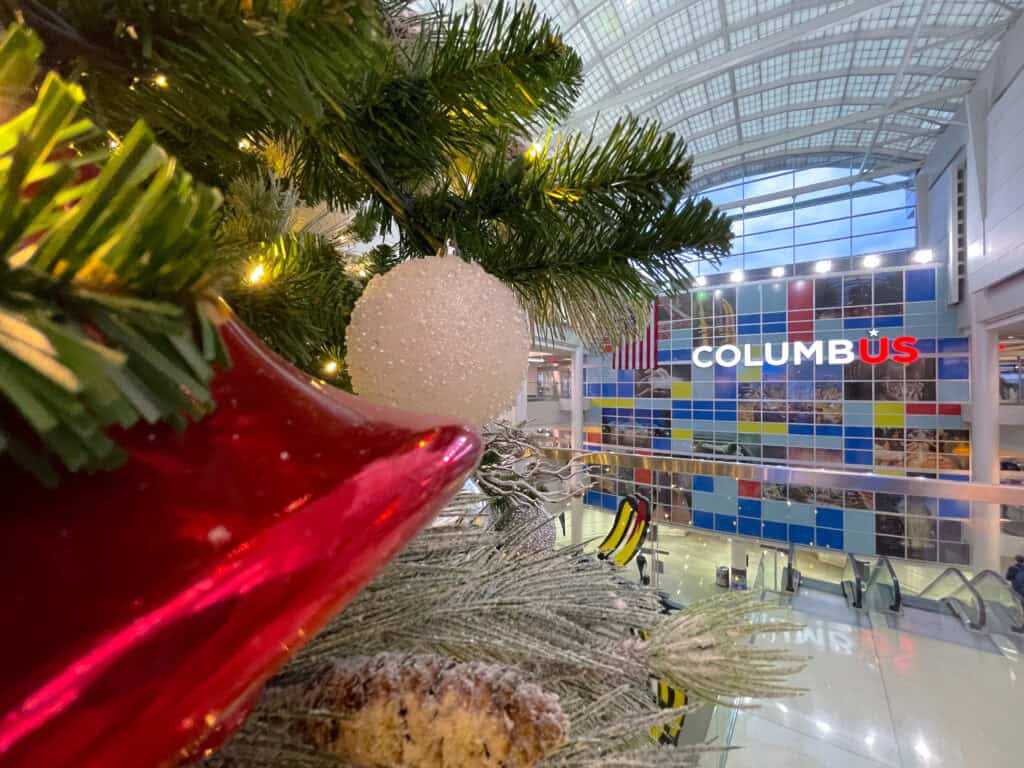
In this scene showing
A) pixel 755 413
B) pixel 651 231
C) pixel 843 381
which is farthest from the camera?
pixel 755 413

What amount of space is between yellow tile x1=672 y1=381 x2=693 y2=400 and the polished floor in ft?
30.9

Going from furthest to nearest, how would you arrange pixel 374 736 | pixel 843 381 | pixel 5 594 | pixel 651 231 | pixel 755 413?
pixel 755 413 < pixel 843 381 < pixel 651 231 < pixel 374 736 < pixel 5 594

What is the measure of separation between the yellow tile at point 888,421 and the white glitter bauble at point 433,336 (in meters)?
11.3

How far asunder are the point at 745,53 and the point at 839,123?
162 inches

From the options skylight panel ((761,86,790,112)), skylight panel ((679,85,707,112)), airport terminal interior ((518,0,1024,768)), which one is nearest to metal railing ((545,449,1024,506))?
airport terminal interior ((518,0,1024,768))

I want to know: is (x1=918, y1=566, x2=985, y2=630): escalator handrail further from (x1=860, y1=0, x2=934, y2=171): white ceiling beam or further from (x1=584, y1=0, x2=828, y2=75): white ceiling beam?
(x1=860, y1=0, x2=934, y2=171): white ceiling beam

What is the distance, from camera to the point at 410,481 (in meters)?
0.12

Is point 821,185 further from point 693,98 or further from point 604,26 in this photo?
point 604,26

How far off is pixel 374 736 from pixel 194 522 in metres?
0.17

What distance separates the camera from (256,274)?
0.40 meters

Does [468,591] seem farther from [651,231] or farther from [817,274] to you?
[817,274]

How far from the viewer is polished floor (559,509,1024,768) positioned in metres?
1.25

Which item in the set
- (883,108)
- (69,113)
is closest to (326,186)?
(69,113)

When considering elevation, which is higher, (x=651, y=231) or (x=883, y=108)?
(x=883, y=108)
